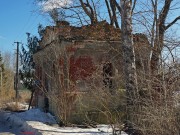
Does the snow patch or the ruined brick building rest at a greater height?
the ruined brick building

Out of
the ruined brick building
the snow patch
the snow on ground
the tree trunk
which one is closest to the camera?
the tree trunk

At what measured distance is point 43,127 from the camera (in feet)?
44.7

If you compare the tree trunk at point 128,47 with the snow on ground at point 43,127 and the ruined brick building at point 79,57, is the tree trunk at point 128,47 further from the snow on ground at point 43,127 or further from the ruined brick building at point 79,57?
the ruined brick building at point 79,57

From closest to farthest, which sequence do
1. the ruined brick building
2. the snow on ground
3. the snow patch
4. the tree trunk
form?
1. the tree trunk
2. the snow on ground
3. the ruined brick building
4. the snow patch

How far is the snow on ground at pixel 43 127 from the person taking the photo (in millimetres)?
12477

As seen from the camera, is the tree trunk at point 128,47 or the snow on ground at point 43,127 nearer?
the tree trunk at point 128,47

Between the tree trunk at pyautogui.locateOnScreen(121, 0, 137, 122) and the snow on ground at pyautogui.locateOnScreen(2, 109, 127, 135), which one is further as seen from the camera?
the snow on ground at pyautogui.locateOnScreen(2, 109, 127, 135)

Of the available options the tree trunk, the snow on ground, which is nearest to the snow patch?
the snow on ground

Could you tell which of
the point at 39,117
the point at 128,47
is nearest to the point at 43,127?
the point at 39,117

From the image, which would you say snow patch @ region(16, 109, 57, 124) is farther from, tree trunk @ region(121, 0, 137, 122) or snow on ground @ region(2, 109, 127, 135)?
tree trunk @ region(121, 0, 137, 122)

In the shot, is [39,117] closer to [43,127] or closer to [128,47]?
[43,127]

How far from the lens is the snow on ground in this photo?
12.5 meters

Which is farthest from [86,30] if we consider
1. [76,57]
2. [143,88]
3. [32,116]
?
[143,88]

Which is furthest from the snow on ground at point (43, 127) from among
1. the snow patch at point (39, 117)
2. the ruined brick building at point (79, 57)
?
the ruined brick building at point (79, 57)
